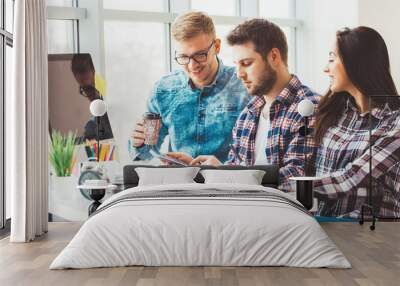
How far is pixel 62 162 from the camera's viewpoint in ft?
25.6

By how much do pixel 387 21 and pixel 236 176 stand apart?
3023 mm

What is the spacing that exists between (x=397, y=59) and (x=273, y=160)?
2179 mm

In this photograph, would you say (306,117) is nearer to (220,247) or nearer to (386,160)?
(386,160)

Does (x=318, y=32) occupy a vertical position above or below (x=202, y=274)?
above

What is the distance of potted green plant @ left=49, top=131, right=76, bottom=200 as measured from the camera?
25.6ft

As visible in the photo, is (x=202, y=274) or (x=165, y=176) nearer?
(x=202, y=274)

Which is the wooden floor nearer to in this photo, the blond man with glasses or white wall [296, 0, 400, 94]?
the blond man with glasses

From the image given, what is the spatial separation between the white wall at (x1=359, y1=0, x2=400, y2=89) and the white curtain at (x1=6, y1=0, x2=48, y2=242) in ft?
14.2

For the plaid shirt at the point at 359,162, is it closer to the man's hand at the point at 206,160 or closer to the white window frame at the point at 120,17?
the white window frame at the point at 120,17

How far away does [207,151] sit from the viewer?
782 centimetres

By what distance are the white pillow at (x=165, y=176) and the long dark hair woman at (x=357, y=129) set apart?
182 centimetres

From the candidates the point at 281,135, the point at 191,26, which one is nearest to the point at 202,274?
the point at 281,135

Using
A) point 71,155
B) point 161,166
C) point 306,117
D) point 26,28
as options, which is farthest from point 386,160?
point 26,28

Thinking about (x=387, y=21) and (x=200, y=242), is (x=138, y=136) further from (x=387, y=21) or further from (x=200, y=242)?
(x=387, y=21)
